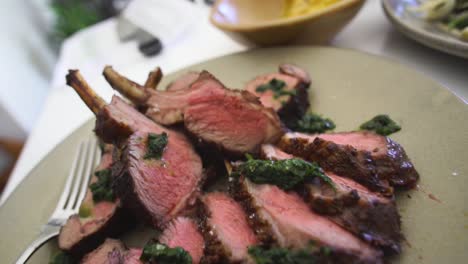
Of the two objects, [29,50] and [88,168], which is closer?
[88,168]

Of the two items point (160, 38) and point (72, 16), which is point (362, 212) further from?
point (72, 16)

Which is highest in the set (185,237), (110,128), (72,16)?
(110,128)

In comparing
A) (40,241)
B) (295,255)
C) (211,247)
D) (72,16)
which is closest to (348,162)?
(295,255)

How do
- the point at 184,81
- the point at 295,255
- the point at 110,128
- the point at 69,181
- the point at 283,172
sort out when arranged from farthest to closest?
the point at 184,81, the point at 69,181, the point at 110,128, the point at 283,172, the point at 295,255

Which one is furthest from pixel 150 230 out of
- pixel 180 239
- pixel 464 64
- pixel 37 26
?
pixel 37 26

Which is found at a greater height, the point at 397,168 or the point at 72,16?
the point at 72,16

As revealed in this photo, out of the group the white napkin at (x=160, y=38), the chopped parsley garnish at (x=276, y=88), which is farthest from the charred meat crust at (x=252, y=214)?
the white napkin at (x=160, y=38)

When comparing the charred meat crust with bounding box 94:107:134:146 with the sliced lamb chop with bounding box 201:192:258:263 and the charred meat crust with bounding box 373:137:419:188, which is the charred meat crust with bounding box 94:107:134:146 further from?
the charred meat crust with bounding box 373:137:419:188
